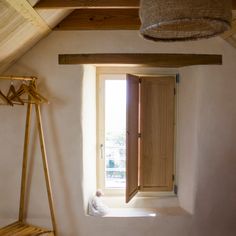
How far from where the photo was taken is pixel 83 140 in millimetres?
2787

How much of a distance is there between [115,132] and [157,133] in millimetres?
476

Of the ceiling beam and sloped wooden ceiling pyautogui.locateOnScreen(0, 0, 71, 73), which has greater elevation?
the ceiling beam

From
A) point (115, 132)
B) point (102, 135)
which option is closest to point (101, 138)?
point (102, 135)

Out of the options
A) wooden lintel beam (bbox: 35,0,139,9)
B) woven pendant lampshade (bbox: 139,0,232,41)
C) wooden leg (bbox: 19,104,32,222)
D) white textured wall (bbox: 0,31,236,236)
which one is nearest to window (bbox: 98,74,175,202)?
white textured wall (bbox: 0,31,236,236)

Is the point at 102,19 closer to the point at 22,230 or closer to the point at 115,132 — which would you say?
the point at 115,132

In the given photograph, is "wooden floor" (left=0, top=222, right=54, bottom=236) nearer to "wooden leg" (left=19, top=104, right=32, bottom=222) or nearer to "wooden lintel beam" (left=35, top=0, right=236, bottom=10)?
"wooden leg" (left=19, top=104, right=32, bottom=222)

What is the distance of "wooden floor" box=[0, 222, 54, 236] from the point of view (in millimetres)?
2540

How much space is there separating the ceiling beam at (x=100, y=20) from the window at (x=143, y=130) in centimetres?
62

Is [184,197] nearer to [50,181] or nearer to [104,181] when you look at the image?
[104,181]

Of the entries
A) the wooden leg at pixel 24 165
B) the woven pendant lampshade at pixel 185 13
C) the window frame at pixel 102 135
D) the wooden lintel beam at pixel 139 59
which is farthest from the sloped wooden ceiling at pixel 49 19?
the woven pendant lampshade at pixel 185 13

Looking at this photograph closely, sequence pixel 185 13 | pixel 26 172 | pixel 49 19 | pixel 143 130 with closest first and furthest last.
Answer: pixel 185 13 → pixel 49 19 → pixel 26 172 → pixel 143 130

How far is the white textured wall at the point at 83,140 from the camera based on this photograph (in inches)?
107

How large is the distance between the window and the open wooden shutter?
0.9 inches

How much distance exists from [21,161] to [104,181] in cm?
97
